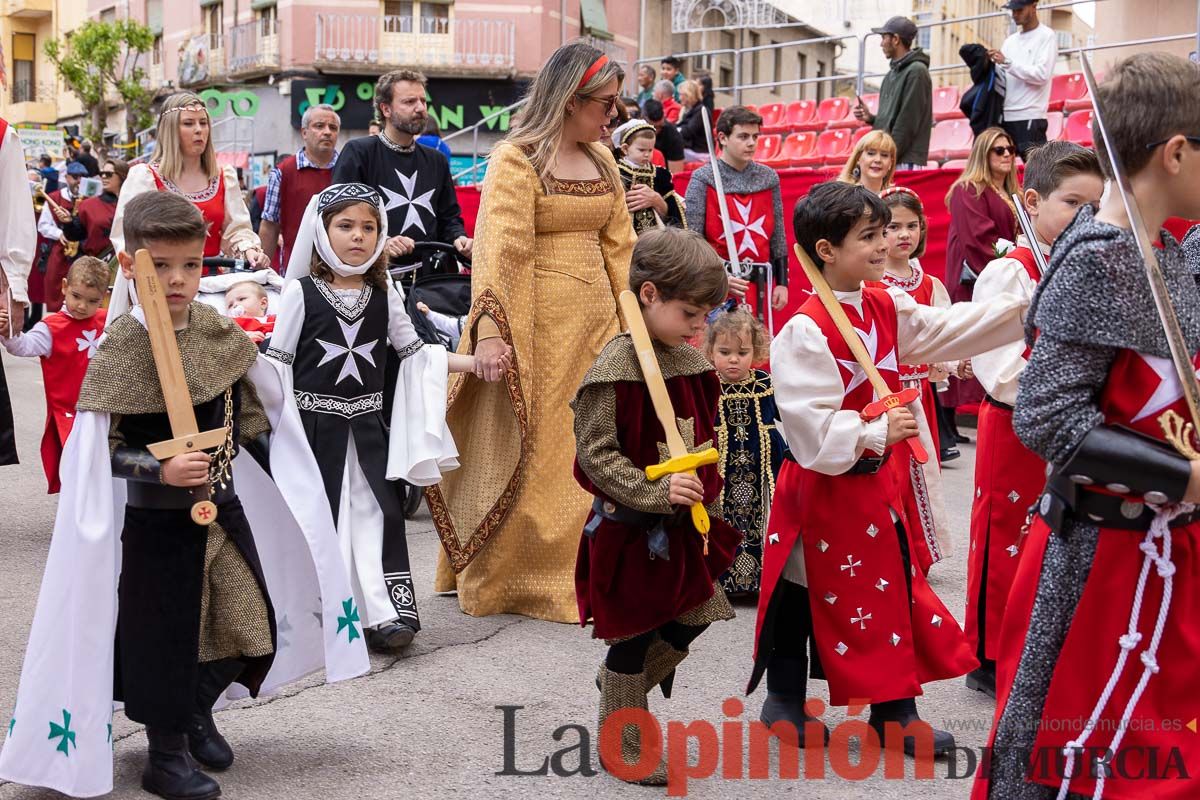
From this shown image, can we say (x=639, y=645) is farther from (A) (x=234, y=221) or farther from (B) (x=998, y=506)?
(A) (x=234, y=221)

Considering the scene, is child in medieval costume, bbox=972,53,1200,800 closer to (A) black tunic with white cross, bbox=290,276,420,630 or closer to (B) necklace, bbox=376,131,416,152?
(A) black tunic with white cross, bbox=290,276,420,630

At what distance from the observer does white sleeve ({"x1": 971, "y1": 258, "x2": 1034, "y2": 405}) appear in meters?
4.25

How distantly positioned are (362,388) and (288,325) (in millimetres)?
356

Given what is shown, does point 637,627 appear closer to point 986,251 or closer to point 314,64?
point 986,251

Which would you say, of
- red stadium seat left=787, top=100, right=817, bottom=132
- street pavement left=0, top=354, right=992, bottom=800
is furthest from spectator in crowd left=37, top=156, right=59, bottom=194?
street pavement left=0, top=354, right=992, bottom=800

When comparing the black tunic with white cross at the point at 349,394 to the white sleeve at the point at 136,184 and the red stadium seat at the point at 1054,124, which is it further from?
the red stadium seat at the point at 1054,124

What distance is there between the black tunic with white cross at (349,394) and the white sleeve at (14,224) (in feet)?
6.21

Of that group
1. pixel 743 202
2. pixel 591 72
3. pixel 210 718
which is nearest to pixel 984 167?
pixel 743 202

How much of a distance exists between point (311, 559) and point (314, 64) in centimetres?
3385

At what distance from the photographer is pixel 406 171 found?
6.77 metres

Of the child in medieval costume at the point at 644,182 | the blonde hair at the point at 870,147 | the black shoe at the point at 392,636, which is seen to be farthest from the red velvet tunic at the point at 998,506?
the blonde hair at the point at 870,147

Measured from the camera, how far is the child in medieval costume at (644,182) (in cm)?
778

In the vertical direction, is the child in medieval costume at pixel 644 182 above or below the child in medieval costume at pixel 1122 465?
above

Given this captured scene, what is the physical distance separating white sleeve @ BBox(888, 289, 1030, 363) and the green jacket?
6873 mm
